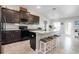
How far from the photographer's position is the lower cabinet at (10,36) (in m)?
1.58

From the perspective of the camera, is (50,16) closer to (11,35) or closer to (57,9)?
(57,9)

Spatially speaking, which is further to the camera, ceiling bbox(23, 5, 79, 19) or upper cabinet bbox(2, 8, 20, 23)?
ceiling bbox(23, 5, 79, 19)

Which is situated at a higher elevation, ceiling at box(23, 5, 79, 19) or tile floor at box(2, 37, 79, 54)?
ceiling at box(23, 5, 79, 19)

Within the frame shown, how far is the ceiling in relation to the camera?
1643mm

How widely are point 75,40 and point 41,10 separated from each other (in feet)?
Answer: 3.23

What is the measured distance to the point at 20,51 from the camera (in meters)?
1.67

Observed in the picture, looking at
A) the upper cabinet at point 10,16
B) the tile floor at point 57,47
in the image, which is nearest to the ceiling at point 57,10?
the upper cabinet at point 10,16

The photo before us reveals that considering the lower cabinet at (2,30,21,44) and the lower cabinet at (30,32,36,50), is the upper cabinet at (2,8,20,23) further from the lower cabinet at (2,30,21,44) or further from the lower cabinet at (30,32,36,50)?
the lower cabinet at (30,32,36,50)

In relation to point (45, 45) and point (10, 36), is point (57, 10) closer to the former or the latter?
point (45, 45)

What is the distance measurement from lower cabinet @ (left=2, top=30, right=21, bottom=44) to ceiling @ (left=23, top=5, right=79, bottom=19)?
2.01 ft

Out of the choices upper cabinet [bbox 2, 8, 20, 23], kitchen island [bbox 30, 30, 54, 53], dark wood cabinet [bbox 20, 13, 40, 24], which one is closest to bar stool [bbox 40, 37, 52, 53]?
kitchen island [bbox 30, 30, 54, 53]
